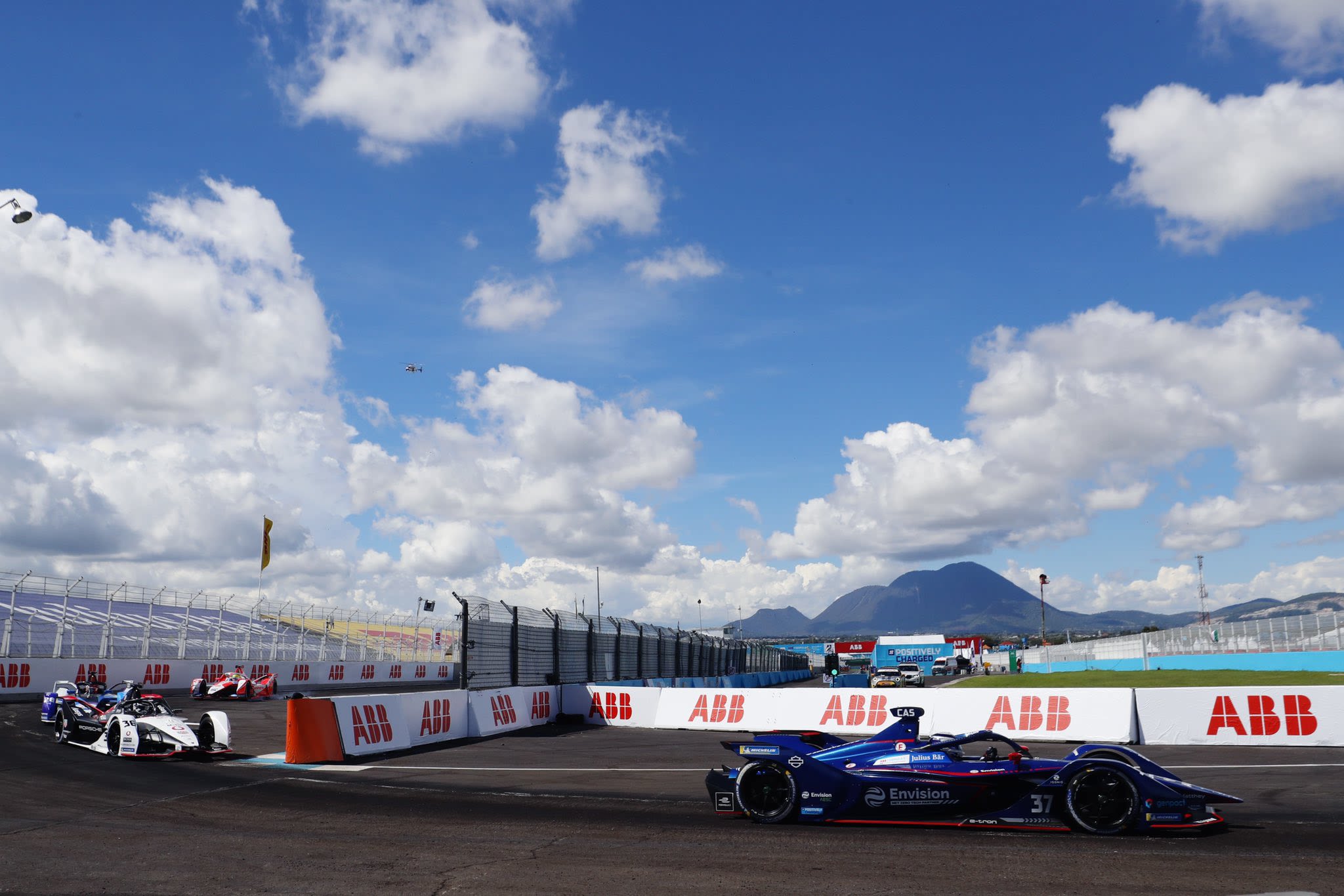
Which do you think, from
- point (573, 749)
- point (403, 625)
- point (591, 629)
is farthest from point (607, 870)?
point (403, 625)

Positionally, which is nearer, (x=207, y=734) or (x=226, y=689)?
(x=207, y=734)

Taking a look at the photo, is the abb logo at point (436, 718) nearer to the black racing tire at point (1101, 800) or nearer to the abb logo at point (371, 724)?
the abb logo at point (371, 724)

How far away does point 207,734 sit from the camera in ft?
54.2

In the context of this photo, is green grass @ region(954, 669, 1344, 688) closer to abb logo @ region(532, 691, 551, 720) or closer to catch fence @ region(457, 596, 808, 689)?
catch fence @ region(457, 596, 808, 689)

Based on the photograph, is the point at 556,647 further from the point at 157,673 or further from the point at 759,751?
the point at 157,673

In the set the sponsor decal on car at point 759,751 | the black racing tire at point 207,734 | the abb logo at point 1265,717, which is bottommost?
the black racing tire at point 207,734

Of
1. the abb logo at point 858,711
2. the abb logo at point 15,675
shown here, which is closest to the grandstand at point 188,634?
the abb logo at point 15,675

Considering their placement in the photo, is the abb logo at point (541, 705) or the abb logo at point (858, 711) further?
the abb logo at point (541, 705)

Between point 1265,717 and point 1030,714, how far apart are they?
4.26m

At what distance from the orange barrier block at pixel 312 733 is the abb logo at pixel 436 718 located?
Answer: 283 cm

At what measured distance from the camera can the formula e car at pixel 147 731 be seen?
52.9ft

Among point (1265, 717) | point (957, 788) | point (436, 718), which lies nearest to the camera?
point (957, 788)

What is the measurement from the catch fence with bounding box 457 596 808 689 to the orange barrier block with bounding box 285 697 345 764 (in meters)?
5.48

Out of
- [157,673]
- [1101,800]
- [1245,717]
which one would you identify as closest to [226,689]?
[157,673]
